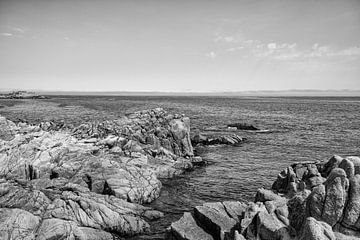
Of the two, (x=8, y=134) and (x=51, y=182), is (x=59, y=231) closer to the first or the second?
(x=51, y=182)

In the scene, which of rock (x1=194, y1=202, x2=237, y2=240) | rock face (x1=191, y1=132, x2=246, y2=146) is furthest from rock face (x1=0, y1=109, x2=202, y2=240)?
rock face (x1=191, y1=132, x2=246, y2=146)

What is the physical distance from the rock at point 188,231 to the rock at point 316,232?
6.16 meters

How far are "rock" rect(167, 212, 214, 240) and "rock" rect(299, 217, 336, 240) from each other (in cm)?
616

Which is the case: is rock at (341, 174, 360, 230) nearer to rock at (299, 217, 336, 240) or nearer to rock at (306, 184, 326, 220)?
rock at (306, 184, 326, 220)

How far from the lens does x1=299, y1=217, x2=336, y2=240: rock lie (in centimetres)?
1327

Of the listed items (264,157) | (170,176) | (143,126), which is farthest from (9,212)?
(264,157)

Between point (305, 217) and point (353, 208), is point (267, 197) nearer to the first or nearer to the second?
point (305, 217)

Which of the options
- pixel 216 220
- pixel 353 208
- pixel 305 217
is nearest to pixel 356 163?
pixel 353 208

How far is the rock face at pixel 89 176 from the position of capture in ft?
66.3

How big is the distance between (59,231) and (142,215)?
6.86 meters

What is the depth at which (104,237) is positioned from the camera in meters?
20.4

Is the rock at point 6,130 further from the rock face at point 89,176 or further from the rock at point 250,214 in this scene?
the rock at point 250,214

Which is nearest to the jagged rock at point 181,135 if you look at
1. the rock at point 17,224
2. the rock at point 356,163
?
the rock at point 17,224

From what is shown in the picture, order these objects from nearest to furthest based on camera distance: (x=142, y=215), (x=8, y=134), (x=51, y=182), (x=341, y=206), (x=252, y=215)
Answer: (x=341, y=206) < (x=252, y=215) < (x=142, y=215) < (x=51, y=182) < (x=8, y=134)
